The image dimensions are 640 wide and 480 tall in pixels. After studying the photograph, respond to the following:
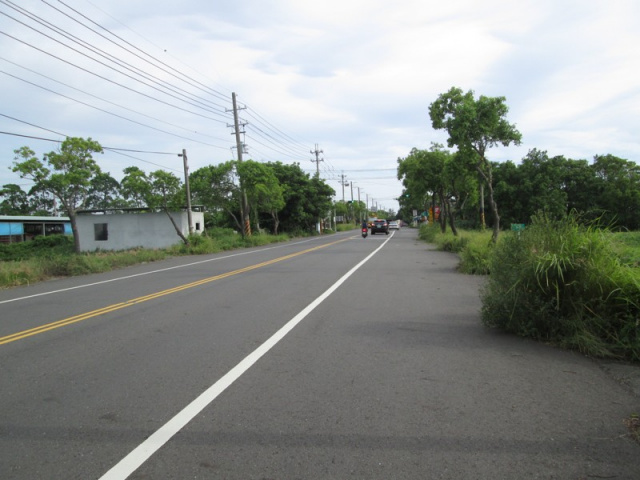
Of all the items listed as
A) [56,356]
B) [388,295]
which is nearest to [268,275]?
[388,295]

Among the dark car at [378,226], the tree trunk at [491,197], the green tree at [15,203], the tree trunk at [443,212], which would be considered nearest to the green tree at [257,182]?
the tree trunk at [443,212]

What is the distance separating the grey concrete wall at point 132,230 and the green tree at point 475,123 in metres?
27.2

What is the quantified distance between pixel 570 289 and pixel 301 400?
12.9ft

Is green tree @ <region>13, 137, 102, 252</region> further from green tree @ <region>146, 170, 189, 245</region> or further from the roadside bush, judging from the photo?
the roadside bush

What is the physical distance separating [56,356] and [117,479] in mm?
3600

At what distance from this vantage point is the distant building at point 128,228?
1555 inches

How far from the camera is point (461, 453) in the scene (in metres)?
3.37

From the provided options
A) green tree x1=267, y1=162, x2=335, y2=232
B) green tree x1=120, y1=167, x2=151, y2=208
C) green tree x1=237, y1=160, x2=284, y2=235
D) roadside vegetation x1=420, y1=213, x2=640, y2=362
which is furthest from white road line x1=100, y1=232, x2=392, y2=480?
green tree x1=267, y1=162, x2=335, y2=232

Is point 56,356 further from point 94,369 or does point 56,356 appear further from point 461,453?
point 461,453

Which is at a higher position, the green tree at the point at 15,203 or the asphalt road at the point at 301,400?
the green tree at the point at 15,203

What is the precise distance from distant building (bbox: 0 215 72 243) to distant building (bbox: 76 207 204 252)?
13.9 metres

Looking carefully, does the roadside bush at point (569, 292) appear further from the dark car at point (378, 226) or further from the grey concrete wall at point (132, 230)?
the dark car at point (378, 226)

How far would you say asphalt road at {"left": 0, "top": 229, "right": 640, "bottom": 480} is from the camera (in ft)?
10.8

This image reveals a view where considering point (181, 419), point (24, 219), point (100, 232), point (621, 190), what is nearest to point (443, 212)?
point (621, 190)
